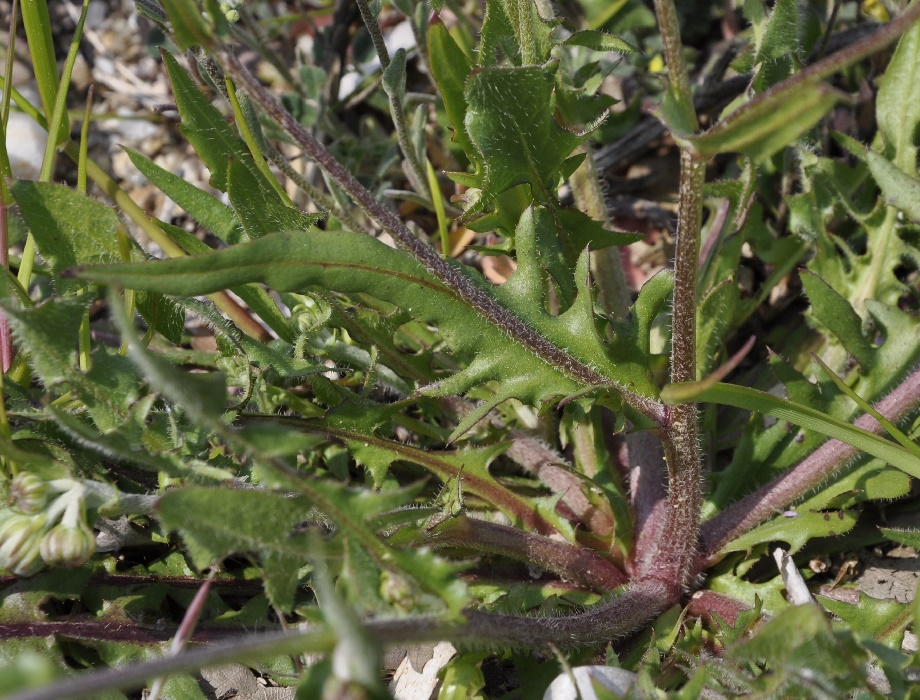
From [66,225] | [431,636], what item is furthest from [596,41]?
[431,636]

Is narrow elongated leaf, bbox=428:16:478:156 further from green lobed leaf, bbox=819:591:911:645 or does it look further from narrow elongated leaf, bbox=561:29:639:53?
green lobed leaf, bbox=819:591:911:645

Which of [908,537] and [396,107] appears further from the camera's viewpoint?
[396,107]

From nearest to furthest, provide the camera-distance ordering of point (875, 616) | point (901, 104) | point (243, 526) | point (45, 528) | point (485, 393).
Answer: point (243, 526)
point (45, 528)
point (875, 616)
point (485, 393)
point (901, 104)

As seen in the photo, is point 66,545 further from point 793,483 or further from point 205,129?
point 793,483

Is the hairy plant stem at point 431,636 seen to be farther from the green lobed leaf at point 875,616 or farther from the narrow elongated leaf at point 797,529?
the green lobed leaf at point 875,616

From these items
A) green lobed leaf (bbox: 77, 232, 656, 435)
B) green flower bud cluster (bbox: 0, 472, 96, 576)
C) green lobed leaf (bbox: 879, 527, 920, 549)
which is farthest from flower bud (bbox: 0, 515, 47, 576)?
green lobed leaf (bbox: 879, 527, 920, 549)

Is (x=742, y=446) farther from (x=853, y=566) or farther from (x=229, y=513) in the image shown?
(x=229, y=513)

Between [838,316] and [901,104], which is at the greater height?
[901,104]
